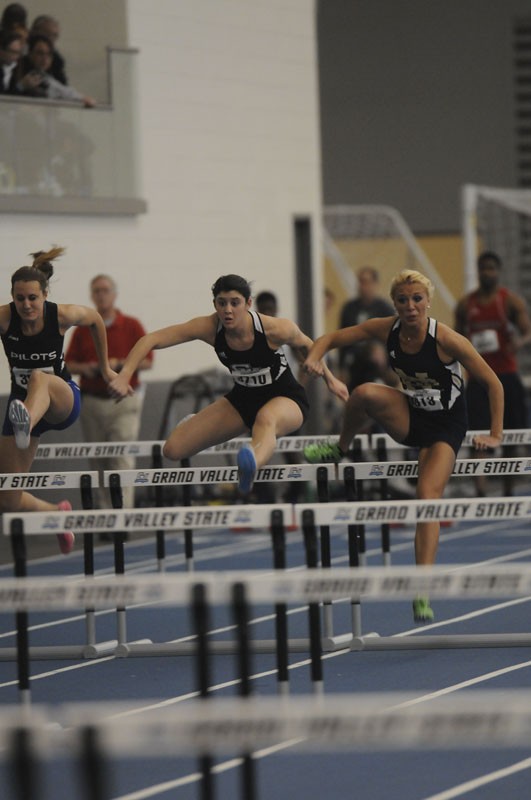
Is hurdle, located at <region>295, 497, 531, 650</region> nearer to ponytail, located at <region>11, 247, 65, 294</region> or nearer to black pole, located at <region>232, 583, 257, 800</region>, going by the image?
black pole, located at <region>232, 583, 257, 800</region>

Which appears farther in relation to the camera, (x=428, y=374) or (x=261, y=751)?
(x=428, y=374)

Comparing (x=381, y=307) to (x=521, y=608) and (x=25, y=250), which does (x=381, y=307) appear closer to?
(x=25, y=250)

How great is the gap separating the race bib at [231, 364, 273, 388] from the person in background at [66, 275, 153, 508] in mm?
4116

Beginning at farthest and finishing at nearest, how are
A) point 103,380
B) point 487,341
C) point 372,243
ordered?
1. point 372,243
2. point 487,341
3. point 103,380

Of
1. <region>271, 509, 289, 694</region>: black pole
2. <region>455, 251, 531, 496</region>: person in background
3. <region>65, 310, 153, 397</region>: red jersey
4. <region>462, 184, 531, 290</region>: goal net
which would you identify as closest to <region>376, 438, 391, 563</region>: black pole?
<region>271, 509, 289, 694</region>: black pole

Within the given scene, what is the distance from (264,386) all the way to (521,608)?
2301 millimetres

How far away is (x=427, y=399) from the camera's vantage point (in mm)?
8180

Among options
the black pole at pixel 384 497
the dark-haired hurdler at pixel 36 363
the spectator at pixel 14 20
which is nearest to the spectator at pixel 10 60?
the spectator at pixel 14 20

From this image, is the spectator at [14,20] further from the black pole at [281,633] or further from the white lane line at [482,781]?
the white lane line at [482,781]

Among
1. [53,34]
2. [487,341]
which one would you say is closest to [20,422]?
[53,34]

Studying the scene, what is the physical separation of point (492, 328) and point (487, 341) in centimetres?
13

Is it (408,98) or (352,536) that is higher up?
(408,98)

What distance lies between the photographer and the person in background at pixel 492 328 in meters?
13.0

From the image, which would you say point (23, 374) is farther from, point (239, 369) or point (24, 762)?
point (24, 762)
